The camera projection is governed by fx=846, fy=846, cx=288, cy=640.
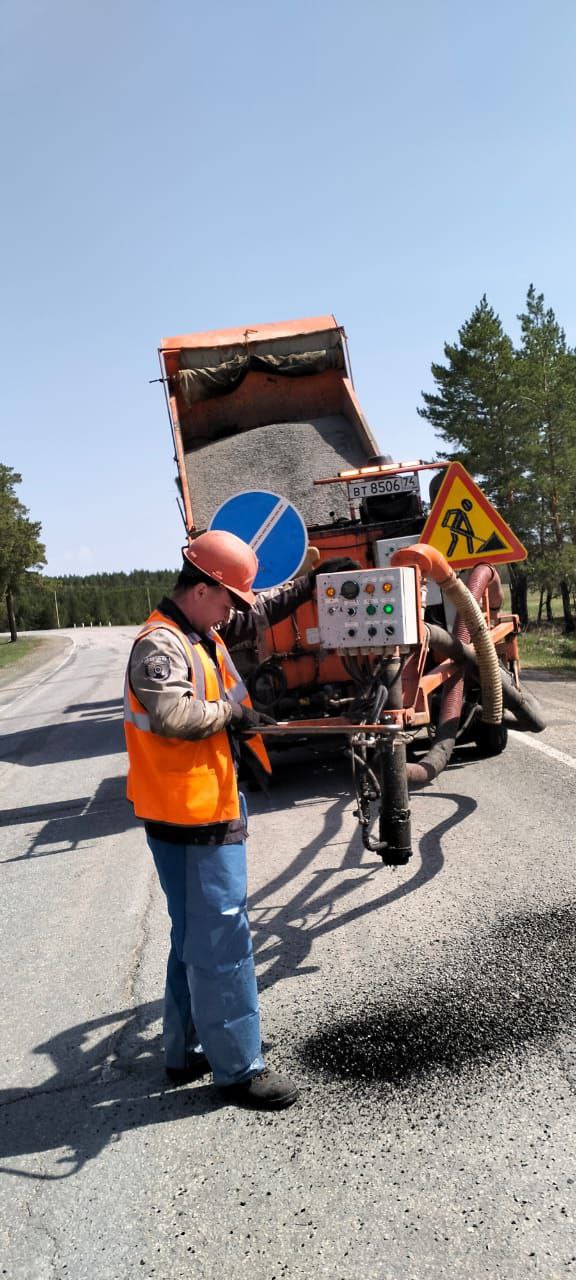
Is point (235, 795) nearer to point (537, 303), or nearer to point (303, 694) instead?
point (303, 694)

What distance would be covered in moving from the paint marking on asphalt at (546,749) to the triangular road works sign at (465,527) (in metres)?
1.79

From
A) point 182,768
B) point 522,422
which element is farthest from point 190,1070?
point 522,422

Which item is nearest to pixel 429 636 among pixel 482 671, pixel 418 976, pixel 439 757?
pixel 482 671

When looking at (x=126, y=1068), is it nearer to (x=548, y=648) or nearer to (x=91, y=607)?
Result: (x=548, y=648)

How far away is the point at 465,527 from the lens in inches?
224

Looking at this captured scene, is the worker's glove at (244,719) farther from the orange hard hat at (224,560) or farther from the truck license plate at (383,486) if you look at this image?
the truck license plate at (383,486)

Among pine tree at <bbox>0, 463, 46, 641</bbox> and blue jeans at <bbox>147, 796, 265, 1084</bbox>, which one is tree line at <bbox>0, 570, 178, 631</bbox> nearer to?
pine tree at <bbox>0, 463, 46, 641</bbox>

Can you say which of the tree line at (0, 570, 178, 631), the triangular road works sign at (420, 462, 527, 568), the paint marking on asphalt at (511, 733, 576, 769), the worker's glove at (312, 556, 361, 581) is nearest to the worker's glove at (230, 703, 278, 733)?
the worker's glove at (312, 556, 361, 581)

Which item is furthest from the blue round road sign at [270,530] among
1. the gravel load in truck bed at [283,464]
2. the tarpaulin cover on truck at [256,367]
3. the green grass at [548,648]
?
the green grass at [548,648]

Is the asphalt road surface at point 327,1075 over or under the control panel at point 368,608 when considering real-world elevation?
under

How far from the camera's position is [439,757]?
186 inches

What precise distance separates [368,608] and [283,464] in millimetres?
4474

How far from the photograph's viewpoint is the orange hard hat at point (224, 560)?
2.79 m

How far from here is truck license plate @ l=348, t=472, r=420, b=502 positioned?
21.4 ft
